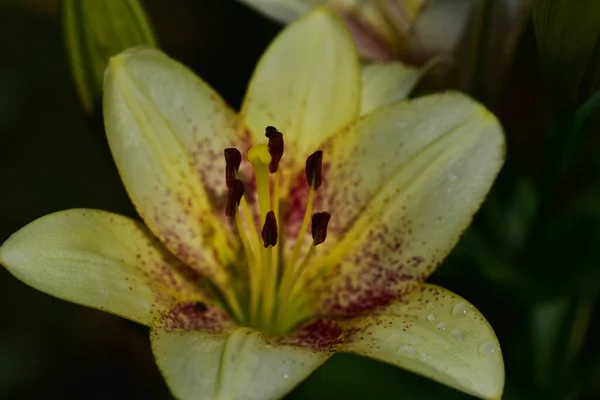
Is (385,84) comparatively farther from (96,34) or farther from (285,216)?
(96,34)

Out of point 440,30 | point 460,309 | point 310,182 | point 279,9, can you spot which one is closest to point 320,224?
point 310,182

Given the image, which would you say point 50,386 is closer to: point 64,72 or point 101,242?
point 64,72

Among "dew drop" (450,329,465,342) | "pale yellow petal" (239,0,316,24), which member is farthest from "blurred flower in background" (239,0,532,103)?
"dew drop" (450,329,465,342)

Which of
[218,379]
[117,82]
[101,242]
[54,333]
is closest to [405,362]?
[218,379]

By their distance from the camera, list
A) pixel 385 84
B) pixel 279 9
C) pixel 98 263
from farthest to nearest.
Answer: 1. pixel 279 9
2. pixel 385 84
3. pixel 98 263

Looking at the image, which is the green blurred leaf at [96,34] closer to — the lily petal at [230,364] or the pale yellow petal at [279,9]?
the pale yellow petal at [279,9]
